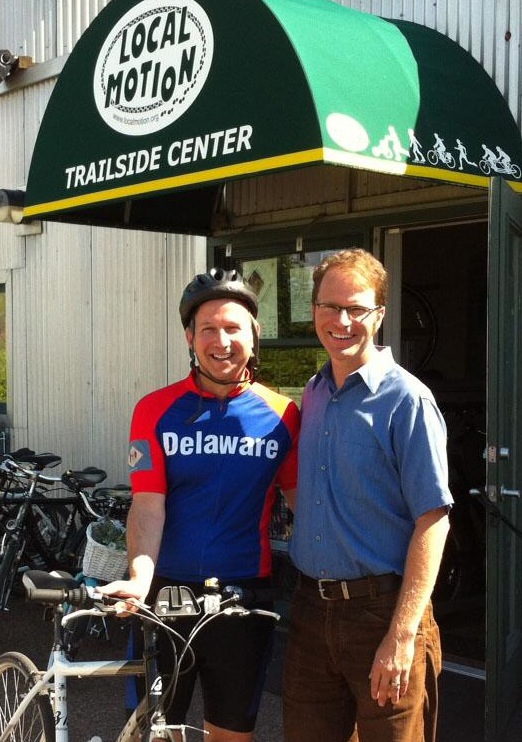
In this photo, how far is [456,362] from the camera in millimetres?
8617

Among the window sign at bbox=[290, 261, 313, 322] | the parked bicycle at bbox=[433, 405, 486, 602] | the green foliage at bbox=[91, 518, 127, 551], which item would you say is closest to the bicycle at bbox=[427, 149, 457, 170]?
the window sign at bbox=[290, 261, 313, 322]

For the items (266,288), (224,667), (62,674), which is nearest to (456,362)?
(266,288)

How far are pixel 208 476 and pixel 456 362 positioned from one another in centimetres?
602

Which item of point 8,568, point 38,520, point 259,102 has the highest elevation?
point 259,102

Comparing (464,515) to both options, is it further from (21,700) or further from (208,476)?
(208,476)

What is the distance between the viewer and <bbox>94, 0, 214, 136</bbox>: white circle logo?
5.18 metres

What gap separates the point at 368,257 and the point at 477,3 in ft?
10.9

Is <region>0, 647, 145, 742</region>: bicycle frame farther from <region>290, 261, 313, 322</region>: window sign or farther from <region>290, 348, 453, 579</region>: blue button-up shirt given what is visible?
<region>290, 261, 313, 322</region>: window sign

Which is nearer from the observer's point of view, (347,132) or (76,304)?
(347,132)

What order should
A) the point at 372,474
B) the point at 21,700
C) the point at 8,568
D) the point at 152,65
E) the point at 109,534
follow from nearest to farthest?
the point at 372,474, the point at 21,700, the point at 152,65, the point at 109,534, the point at 8,568

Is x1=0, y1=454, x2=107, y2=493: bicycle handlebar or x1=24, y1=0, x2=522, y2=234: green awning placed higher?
x1=24, y1=0, x2=522, y2=234: green awning

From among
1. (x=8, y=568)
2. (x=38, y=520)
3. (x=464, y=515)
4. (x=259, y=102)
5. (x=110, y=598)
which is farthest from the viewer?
(x=38, y=520)

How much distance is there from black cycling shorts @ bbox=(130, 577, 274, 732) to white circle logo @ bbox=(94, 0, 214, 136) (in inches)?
123

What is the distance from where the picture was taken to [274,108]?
15.2 ft
